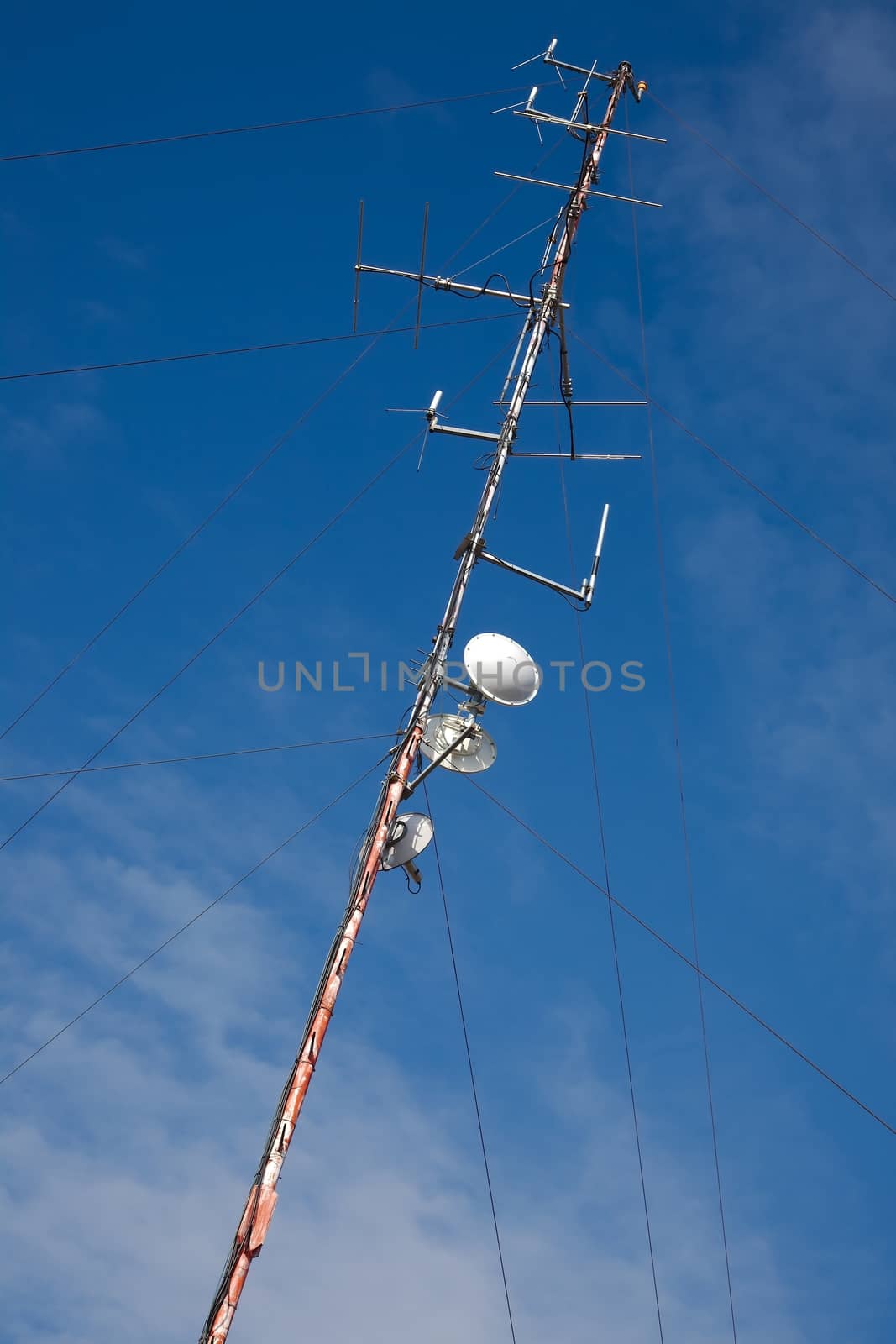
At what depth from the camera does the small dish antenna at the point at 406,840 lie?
1518 cm

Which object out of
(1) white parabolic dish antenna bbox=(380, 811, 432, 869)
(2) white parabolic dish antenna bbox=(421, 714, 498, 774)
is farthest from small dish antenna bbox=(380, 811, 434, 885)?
(2) white parabolic dish antenna bbox=(421, 714, 498, 774)

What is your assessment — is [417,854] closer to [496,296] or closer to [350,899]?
[350,899]

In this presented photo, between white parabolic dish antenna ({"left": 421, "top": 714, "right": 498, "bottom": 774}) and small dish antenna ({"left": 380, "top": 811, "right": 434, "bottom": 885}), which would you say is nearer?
small dish antenna ({"left": 380, "top": 811, "right": 434, "bottom": 885})

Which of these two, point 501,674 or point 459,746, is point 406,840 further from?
point 501,674

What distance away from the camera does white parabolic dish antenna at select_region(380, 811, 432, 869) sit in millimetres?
15180

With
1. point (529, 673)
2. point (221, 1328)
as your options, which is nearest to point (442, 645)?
point (529, 673)

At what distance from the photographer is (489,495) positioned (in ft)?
57.1

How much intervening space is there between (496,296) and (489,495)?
3108 millimetres

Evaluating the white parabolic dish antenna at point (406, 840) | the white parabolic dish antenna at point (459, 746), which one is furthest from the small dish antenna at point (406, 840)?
the white parabolic dish antenna at point (459, 746)

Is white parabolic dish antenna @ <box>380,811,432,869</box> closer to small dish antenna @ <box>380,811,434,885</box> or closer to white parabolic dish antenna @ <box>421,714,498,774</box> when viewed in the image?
small dish antenna @ <box>380,811,434,885</box>

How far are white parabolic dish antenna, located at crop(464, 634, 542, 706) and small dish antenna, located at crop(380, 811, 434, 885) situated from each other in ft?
6.16

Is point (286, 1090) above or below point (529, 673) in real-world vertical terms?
below

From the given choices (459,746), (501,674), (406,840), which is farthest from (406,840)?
(501,674)

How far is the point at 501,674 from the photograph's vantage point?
16.1 metres
